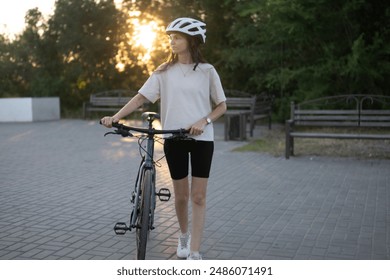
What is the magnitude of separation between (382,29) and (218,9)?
264 inches

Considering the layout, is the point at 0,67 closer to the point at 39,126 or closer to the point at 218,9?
the point at 39,126

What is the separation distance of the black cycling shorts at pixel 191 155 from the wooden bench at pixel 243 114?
8.81m

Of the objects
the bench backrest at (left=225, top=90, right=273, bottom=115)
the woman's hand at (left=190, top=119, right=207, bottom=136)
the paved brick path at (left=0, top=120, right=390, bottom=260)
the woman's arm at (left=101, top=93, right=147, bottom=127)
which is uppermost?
the woman's arm at (left=101, top=93, right=147, bottom=127)

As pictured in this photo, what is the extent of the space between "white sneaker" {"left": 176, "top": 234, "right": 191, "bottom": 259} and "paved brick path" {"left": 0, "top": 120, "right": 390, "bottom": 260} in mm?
95

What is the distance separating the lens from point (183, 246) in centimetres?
486

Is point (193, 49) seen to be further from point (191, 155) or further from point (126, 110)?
point (191, 155)

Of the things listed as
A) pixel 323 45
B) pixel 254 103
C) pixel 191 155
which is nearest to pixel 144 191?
pixel 191 155

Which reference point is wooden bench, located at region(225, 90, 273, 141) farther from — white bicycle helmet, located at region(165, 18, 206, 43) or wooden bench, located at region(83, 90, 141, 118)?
white bicycle helmet, located at region(165, 18, 206, 43)

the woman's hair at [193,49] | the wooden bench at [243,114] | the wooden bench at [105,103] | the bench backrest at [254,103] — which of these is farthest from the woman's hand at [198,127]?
the wooden bench at [105,103]

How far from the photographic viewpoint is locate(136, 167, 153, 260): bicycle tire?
4262 mm

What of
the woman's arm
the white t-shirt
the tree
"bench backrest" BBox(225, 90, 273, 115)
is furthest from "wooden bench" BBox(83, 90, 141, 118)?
the white t-shirt

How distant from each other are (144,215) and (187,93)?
1.00m

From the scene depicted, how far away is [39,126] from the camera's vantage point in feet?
59.9

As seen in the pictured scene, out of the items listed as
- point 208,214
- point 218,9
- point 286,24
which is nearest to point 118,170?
point 208,214
